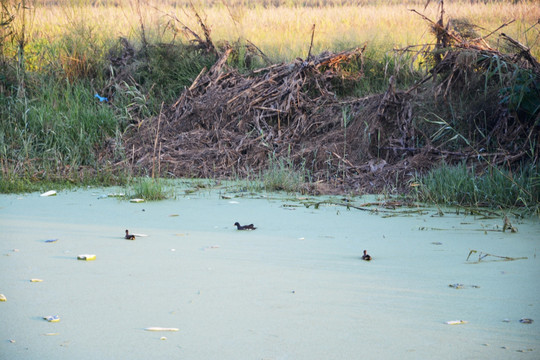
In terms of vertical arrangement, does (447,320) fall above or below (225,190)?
above

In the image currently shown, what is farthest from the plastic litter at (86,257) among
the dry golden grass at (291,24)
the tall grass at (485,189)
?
the dry golden grass at (291,24)

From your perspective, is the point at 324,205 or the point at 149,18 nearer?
the point at 324,205

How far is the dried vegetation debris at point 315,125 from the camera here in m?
4.86

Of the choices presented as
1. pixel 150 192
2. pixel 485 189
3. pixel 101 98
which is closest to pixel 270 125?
pixel 101 98

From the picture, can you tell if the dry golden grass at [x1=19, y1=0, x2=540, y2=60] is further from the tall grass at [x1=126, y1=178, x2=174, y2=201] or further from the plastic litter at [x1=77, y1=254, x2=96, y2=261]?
the plastic litter at [x1=77, y1=254, x2=96, y2=261]

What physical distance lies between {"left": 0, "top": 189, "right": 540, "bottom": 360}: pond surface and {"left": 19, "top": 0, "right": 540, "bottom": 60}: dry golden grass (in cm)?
433

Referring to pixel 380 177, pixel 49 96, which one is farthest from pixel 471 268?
pixel 49 96

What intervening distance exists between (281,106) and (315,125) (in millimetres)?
368

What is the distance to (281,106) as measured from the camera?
6016mm

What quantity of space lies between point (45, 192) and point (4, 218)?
0.93 m

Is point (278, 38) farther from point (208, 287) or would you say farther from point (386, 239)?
point (208, 287)

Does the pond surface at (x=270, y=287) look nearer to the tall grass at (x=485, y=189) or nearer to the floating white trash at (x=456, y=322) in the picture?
the floating white trash at (x=456, y=322)

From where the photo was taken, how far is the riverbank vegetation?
4656 mm

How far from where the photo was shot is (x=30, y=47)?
7973 millimetres
